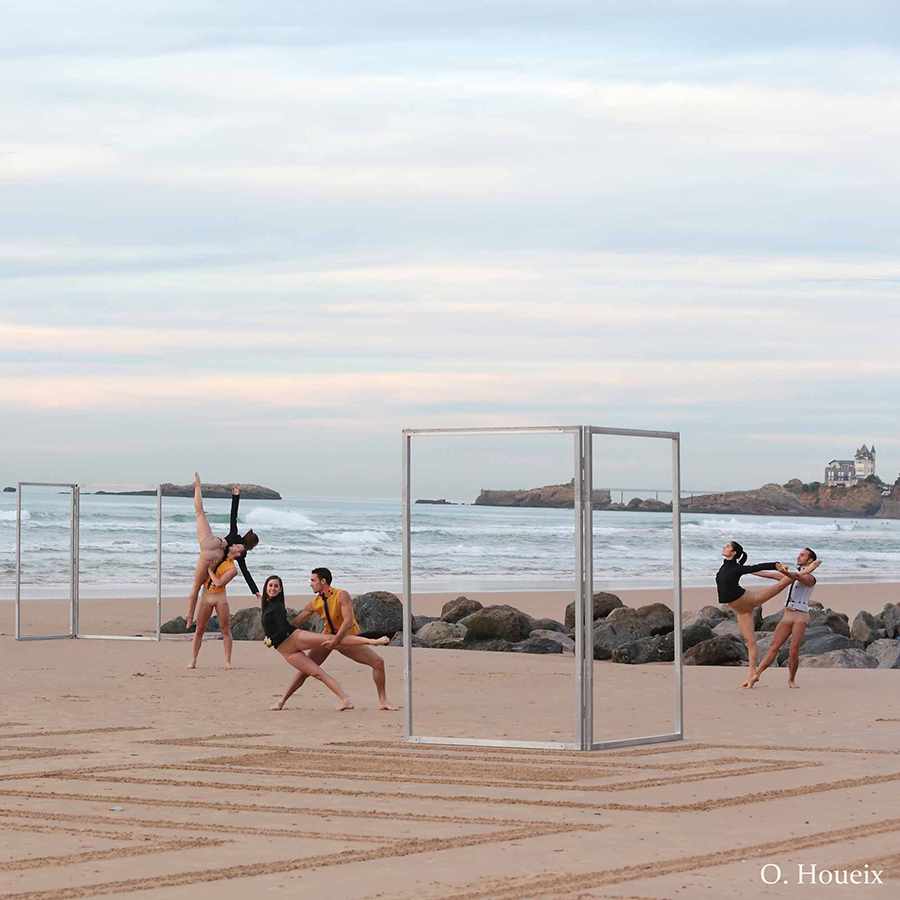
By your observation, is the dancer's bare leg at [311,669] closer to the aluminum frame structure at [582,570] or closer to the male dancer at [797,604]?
the aluminum frame structure at [582,570]

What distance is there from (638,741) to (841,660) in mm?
8160

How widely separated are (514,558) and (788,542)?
91.3 feet

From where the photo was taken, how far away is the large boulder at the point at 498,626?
21.8 m

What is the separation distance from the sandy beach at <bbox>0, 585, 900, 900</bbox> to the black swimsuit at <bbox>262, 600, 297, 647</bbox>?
0.66m

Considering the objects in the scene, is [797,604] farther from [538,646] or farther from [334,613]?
[538,646]

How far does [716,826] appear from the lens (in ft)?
26.0

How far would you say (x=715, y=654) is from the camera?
19.8m

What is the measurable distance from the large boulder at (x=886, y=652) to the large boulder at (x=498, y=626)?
4724 millimetres

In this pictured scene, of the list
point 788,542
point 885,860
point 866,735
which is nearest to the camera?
point 885,860

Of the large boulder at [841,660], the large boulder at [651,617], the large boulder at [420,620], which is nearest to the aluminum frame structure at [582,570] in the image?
the large boulder at [841,660]

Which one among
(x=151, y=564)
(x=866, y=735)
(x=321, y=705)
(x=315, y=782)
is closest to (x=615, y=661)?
(x=321, y=705)

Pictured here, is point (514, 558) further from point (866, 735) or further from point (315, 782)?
point (315, 782)

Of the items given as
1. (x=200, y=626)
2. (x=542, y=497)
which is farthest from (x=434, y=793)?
(x=200, y=626)

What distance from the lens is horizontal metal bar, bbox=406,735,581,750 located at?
11023mm
